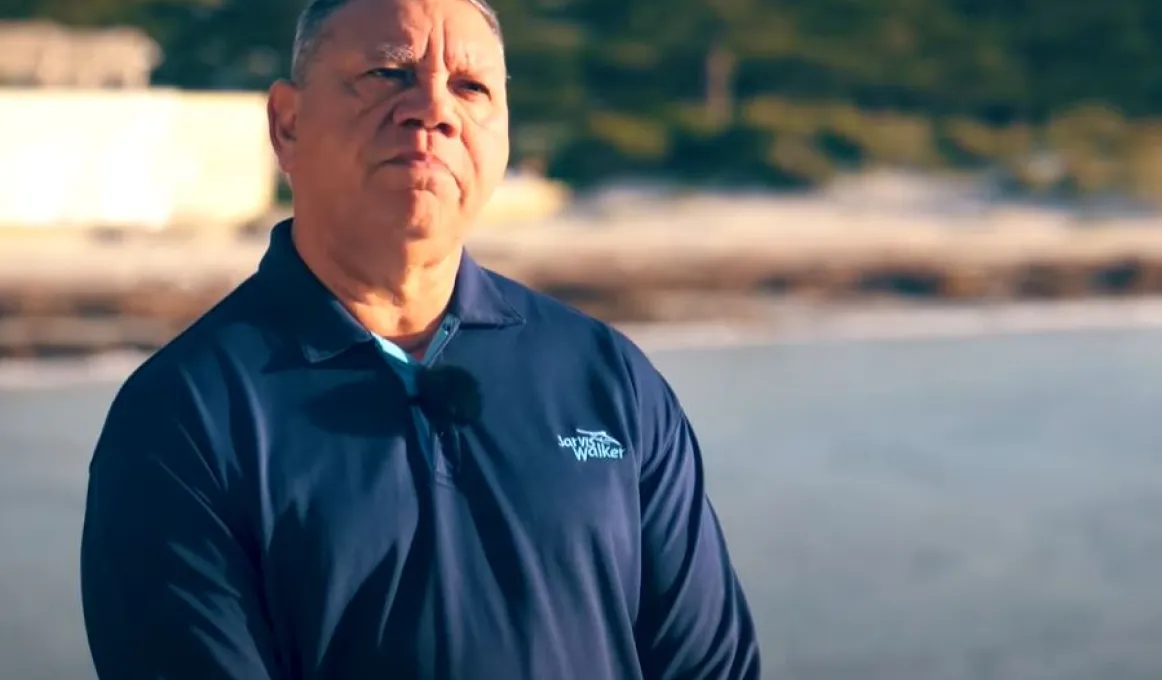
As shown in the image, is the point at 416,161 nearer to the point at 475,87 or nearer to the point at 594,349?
the point at 475,87

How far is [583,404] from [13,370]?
11293mm

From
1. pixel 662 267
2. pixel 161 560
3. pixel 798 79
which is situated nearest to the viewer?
pixel 161 560

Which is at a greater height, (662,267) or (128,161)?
(128,161)

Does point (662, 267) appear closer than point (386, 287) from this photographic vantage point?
No

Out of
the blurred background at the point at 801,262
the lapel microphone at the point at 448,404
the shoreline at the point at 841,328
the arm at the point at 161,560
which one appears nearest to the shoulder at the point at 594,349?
the lapel microphone at the point at 448,404

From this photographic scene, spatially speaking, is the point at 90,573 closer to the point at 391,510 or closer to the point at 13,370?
the point at 391,510

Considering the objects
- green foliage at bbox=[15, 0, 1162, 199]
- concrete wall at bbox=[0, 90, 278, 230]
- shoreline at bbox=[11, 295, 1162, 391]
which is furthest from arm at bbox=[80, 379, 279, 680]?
green foliage at bbox=[15, 0, 1162, 199]

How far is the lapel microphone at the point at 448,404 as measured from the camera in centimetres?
161

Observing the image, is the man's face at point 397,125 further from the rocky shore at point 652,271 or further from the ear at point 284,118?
the rocky shore at point 652,271

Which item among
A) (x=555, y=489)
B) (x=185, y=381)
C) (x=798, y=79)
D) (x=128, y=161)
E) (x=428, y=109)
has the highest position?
(x=798, y=79)

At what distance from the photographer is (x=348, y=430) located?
1591mm

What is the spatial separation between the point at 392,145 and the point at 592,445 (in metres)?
0.31

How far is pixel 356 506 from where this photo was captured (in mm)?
1563

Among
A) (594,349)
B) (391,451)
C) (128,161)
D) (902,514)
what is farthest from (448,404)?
(128,161)
